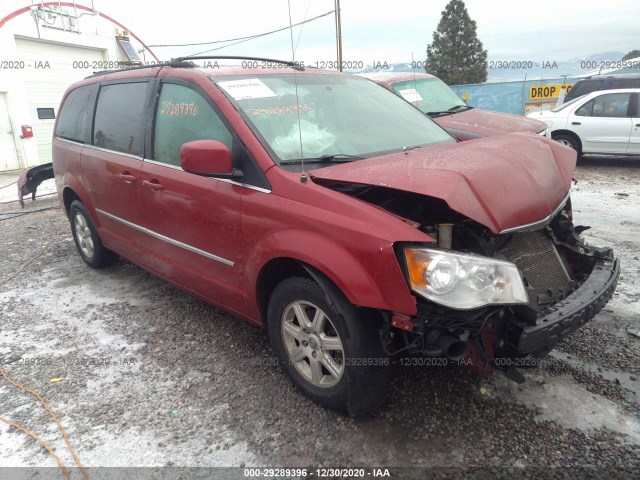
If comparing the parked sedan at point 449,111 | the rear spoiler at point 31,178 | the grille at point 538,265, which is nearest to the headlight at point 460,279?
the grille at point 538,265

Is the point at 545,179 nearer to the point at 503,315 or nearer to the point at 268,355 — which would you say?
the point at 503,315

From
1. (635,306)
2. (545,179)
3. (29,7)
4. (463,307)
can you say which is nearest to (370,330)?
(463,307)

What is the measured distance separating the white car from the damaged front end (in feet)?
27.2

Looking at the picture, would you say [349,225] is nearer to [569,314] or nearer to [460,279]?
[460,279]

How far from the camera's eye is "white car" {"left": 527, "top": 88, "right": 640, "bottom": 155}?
30.3ft

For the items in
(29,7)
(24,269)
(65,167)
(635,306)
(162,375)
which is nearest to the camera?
(162,375)

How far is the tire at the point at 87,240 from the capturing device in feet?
15.1

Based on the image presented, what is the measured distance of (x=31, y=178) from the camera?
8.21 metres

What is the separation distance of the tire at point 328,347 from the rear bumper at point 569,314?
0.67 m

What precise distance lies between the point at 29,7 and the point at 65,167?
1288cm

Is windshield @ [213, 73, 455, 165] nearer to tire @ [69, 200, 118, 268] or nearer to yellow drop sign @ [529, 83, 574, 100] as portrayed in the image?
tire @ [69, 200, 118, 268]

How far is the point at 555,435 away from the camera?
7.66 ft

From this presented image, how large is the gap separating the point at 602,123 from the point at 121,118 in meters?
9.23

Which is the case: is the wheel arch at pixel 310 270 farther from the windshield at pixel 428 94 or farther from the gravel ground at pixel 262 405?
the windshield at pixel 428 94
